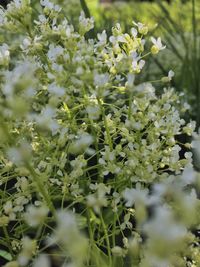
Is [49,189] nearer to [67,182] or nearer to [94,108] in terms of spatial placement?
[67,182]

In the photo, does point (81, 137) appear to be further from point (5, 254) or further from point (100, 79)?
point (5, 254)

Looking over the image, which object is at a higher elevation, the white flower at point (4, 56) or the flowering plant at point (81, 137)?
the white flower at point (4, 56)

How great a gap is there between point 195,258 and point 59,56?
0.98ft

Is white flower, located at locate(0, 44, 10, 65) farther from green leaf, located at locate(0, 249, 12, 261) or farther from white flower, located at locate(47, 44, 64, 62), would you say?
green leaf, located at locate(0, 249, 12, 261)

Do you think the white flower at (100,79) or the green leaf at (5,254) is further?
the green leaf at (5,254)

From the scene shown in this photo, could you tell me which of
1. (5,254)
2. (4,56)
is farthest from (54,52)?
(5,254)

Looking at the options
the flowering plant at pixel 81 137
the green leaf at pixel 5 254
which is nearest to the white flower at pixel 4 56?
the flowering plant at pixel 81 137

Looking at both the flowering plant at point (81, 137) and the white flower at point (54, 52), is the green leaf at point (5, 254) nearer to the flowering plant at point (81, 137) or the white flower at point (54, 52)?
the flowering plant at point (81, 137)

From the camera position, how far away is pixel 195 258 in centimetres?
72

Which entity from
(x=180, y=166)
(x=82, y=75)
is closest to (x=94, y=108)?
(x=82, y=75)

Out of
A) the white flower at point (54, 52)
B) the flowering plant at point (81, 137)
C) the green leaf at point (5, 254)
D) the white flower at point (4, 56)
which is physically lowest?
the green leaf at point (5, 254)

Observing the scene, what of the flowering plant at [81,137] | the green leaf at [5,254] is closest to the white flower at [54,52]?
the flowering plant at [81,137]

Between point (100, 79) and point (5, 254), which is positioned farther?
point (5, 254)

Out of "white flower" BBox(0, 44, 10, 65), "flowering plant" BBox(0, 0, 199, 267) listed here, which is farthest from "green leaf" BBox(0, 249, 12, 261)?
"white flower" BBox(0, 44, 10, 65)
